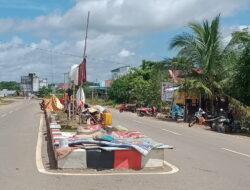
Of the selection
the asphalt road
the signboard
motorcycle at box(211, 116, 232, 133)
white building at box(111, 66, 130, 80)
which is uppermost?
white building at box(111, 66, 130, 80)

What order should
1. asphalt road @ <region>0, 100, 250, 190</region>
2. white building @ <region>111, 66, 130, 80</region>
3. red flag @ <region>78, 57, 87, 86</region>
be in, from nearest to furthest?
asphalt road @ <region>0, 100, 250, 190</region>, red flag @ <region>78, 57, 87, 86</region>, white building @ <region>111, 66, 130, 80</region>

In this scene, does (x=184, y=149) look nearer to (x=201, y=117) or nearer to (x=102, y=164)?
(x=102, y=164)

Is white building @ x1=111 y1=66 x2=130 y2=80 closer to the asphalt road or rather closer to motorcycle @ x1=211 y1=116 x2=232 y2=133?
motorcycle @ x1=211 y1=116 x2=232 y2=133

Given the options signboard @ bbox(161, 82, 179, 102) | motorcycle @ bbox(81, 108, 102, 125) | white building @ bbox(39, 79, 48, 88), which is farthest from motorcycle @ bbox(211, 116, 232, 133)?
white building @ bbox(39, 79, 48, 88)

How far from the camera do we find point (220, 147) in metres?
15.6

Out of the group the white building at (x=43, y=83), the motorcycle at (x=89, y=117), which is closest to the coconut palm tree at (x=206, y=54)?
the motorcycle at (x=89, y=117)

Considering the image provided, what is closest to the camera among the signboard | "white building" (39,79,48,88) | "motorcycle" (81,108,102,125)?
"motorcycle" (81,108,102,125)

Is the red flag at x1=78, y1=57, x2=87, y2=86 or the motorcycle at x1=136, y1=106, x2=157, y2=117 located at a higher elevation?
→ the red flag at x1=78, y1=57, x2=87, y2=86

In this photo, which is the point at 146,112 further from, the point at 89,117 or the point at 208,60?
the point at 89,117

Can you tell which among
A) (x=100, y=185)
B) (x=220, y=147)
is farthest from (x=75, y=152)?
(x=220, y=147)

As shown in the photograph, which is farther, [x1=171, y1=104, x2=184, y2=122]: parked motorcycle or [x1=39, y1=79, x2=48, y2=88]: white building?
[x1=39, y1=79, x2=48, y2=88]: white building

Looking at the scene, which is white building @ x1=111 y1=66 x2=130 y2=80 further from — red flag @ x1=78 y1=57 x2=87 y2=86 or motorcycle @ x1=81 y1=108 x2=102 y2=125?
red flag @ x1=78 y1=57 x2=87 y2=86

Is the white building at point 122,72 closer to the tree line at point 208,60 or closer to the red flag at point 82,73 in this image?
the tree line at point 208,60

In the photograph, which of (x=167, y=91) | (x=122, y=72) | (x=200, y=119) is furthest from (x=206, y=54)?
(x=122, y=72)
